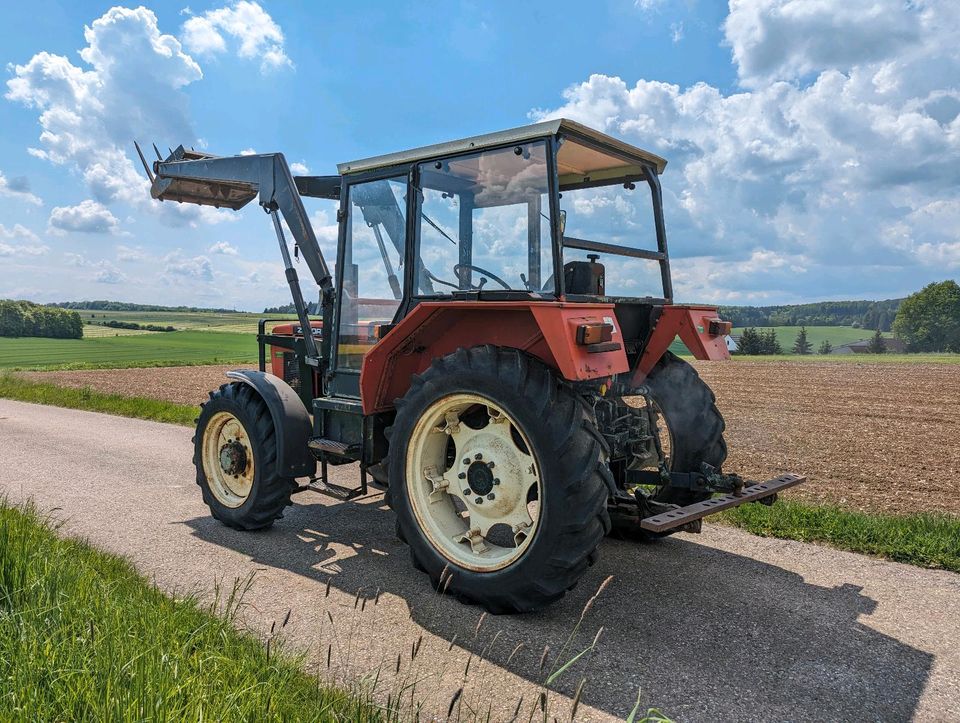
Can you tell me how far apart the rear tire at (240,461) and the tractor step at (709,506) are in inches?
106

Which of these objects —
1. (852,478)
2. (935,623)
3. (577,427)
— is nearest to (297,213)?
(577,427)

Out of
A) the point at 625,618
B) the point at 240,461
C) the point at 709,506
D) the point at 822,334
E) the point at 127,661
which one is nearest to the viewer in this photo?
the point at 127,661

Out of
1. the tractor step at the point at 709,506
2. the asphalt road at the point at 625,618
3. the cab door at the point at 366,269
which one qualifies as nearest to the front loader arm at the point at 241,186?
the cab door at the point at 366,269

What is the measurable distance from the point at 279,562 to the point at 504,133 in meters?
3.00

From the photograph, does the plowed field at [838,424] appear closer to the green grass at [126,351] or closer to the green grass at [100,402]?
the green grass at [100,402]

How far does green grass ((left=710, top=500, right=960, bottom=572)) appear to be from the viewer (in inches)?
177

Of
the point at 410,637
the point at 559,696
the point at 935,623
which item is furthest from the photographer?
the point at 935,623

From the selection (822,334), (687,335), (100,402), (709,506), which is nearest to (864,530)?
(709,506)

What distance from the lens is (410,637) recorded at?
3312 millimetres

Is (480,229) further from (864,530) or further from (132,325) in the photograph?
(132,325)

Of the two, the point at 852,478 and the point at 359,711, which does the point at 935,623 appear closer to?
the point at 359,711

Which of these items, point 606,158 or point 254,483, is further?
point 254,483

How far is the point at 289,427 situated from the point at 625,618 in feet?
8.68

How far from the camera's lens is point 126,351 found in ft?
106
